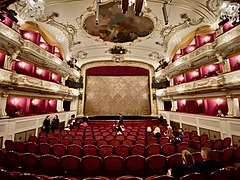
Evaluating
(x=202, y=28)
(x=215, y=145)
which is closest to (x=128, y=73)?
(x=202, y=28)

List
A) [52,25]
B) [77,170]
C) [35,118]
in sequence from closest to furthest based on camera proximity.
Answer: [77,170]
[35,118]
[52,25]

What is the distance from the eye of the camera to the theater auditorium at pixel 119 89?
127 inches

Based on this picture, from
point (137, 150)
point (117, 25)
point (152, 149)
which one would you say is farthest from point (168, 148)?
point (117, 25)

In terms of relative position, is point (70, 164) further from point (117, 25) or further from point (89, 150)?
point (117, 25)

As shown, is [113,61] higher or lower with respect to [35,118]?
higher

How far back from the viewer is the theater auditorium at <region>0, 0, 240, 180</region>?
3.23 metres

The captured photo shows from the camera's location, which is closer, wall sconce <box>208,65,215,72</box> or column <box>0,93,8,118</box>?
column <box>0,93,8,118</box>

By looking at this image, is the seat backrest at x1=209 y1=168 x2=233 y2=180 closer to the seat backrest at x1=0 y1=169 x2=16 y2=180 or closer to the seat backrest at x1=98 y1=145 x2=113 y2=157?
the seat backrest at x1=98 y1=145 x2=113 y2=157

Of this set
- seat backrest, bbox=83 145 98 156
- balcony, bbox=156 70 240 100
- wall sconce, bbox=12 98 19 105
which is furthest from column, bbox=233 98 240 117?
wall sconce, bbox=12 98 19 105

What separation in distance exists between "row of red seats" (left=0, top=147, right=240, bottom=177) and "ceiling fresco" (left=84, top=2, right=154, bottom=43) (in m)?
7.73

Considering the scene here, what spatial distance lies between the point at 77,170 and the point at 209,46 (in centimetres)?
930

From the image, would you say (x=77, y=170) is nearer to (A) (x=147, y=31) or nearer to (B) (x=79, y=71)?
(A) (x=147, y=31)

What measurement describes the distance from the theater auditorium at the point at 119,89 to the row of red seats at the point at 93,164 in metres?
0.02

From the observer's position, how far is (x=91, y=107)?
15.8 metres
